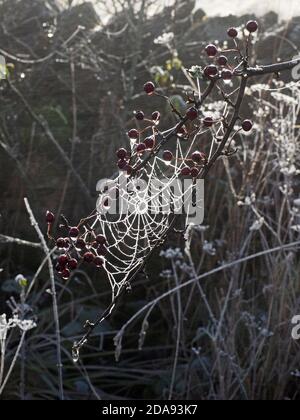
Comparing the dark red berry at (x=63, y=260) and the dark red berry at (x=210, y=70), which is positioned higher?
the dark red berry at (x=210, y=70)

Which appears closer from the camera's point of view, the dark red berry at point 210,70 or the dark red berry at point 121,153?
the dark red berry at point 210,70

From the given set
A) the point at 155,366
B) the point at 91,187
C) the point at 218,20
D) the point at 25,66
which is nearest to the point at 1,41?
the point at 25,66

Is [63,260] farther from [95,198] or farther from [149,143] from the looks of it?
[95,198]

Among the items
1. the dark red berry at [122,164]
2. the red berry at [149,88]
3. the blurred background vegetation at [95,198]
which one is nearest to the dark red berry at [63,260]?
the dark red berry at [122,164]

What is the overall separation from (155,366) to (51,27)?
1.79 meters

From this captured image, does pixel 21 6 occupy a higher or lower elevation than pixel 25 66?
higher

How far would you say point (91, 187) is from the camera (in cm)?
329

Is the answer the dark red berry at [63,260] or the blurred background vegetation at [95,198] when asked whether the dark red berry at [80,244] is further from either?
the blurred background vegetation at [95,198]

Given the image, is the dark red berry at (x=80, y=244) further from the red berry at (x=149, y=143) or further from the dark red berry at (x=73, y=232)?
the red berry at (x=149, y=143)

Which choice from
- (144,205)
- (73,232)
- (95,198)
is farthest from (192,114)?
(95,198)

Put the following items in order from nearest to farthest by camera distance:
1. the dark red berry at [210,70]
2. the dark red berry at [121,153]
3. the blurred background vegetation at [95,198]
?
1. the dark red berry at [210,70]
2. the dark red berry at [121,153]
3. the blurred background vegetation at [95,198]

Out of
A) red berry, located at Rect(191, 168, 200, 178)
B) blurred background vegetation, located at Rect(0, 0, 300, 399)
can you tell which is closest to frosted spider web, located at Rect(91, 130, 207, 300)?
red berry, located at Rect(191, 168, 200, 178)

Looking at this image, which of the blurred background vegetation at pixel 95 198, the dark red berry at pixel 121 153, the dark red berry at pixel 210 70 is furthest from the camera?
the blurred background vegetation at pixel 95 198
